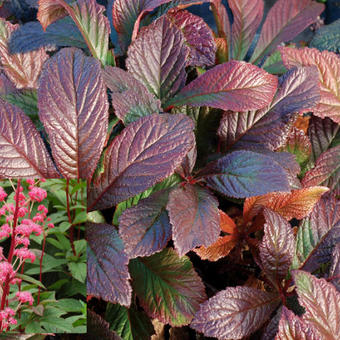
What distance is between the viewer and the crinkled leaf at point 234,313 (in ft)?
2.19

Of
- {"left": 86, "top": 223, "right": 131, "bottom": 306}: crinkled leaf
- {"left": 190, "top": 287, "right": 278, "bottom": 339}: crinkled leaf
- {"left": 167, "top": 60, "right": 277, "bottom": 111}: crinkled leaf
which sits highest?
{"left": 167, "top": 60, "right": 277, "bottom": 111}: crinkled leaf

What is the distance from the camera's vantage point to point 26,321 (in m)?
0.62

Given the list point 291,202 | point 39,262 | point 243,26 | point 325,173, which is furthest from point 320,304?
point 243,26

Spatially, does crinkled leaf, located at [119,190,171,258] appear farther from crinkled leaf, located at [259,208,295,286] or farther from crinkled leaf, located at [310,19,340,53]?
crinkled leaf, located at [310,19,340,53]

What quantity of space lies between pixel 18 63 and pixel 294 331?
28.6 inches

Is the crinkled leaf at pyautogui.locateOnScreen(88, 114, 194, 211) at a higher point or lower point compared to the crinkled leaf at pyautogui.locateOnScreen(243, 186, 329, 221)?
higher

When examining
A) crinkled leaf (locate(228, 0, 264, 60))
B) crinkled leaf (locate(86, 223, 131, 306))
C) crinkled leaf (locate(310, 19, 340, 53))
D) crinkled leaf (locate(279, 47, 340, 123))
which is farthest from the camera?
crinkled leaf (locate(310, 19, 340, 53))

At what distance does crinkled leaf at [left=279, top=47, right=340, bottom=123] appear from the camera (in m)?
0.87

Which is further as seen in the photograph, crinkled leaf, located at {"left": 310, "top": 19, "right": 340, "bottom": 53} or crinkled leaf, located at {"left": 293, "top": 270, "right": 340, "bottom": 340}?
crinkled leaf, located at {"left": 310, "top": 19, "right": 340, "bottom": 53}

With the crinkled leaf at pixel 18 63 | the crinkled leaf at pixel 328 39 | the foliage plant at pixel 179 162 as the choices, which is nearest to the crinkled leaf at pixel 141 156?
the foliage plant at pixel 179 162

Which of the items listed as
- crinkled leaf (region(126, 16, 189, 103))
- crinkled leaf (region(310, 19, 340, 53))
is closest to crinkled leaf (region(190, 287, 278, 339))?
crinkled leaf (region(126, 16, 189, 103))

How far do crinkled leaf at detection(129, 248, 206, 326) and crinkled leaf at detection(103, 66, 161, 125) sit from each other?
0.25 m

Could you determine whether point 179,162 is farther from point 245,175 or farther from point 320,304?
point 320,304

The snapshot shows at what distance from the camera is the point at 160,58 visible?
31.8 inches
